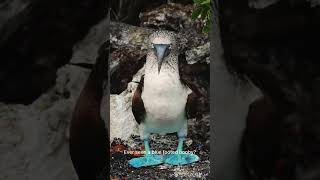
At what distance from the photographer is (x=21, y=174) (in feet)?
7.63

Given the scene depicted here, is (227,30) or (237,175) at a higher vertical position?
(227,30)

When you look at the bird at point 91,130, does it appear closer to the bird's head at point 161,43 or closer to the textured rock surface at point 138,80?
the textured rock surface at point 138,80

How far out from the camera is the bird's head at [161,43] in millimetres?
2223

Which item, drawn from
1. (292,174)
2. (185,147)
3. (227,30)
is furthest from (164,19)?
(292,174)

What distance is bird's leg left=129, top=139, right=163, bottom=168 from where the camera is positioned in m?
2.29

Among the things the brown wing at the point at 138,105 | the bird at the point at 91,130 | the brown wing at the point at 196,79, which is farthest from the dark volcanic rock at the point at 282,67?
the bird at the point at 91,130

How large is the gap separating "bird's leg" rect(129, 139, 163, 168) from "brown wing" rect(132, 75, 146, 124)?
128 mm

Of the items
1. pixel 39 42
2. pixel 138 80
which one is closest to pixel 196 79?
pixel 138 80

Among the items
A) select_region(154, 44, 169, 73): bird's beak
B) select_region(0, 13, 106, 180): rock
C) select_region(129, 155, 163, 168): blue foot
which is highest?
select_region(154, 44, 169, 73): bird's beak

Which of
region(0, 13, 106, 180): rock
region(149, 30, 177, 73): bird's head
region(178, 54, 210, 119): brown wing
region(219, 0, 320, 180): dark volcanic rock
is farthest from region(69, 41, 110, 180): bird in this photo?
region(219, 0, 320, 180): dark volcanic rock

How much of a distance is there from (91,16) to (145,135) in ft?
2.23

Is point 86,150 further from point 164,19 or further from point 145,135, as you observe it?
point 164,19

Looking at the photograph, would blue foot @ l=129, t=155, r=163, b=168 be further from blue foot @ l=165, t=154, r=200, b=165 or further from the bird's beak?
the bird's beak

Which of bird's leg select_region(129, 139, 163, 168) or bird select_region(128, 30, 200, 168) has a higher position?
bird select_region(128, 30, 200, 168)
